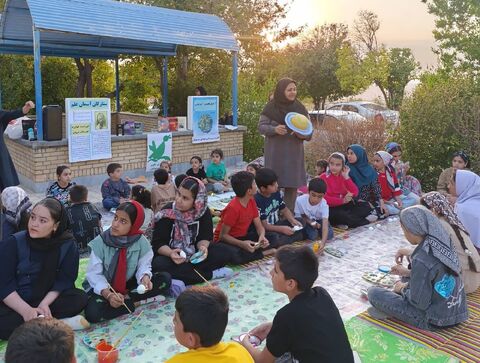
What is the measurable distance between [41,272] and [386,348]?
257 centimetres

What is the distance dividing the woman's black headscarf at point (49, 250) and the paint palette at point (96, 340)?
47cm

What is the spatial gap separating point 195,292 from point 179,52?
46.0 ft

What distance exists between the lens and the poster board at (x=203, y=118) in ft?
36.0

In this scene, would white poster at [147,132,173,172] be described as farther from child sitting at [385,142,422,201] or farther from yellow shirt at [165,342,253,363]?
yellow shirt at [165,342,253,363]

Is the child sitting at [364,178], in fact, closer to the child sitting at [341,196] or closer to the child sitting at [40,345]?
the child sitting at [341,196]

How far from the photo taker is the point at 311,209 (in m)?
6.09

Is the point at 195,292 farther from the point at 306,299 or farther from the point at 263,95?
the point at 263,95

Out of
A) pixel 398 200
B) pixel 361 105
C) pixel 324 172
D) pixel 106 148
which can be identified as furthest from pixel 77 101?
pixel 361 105

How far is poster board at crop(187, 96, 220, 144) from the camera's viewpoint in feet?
36.0

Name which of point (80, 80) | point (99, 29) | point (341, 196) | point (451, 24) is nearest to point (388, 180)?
point (341, 196)

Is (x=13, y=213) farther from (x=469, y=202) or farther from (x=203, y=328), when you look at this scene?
(x=469, y=202)

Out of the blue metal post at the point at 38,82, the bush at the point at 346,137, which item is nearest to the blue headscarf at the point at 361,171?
the bush at the point at 346,137

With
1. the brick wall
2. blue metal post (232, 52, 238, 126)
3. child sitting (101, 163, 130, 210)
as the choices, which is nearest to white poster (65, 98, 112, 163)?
the brick wall

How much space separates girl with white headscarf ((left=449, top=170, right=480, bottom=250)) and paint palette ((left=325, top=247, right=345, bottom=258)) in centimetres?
133
